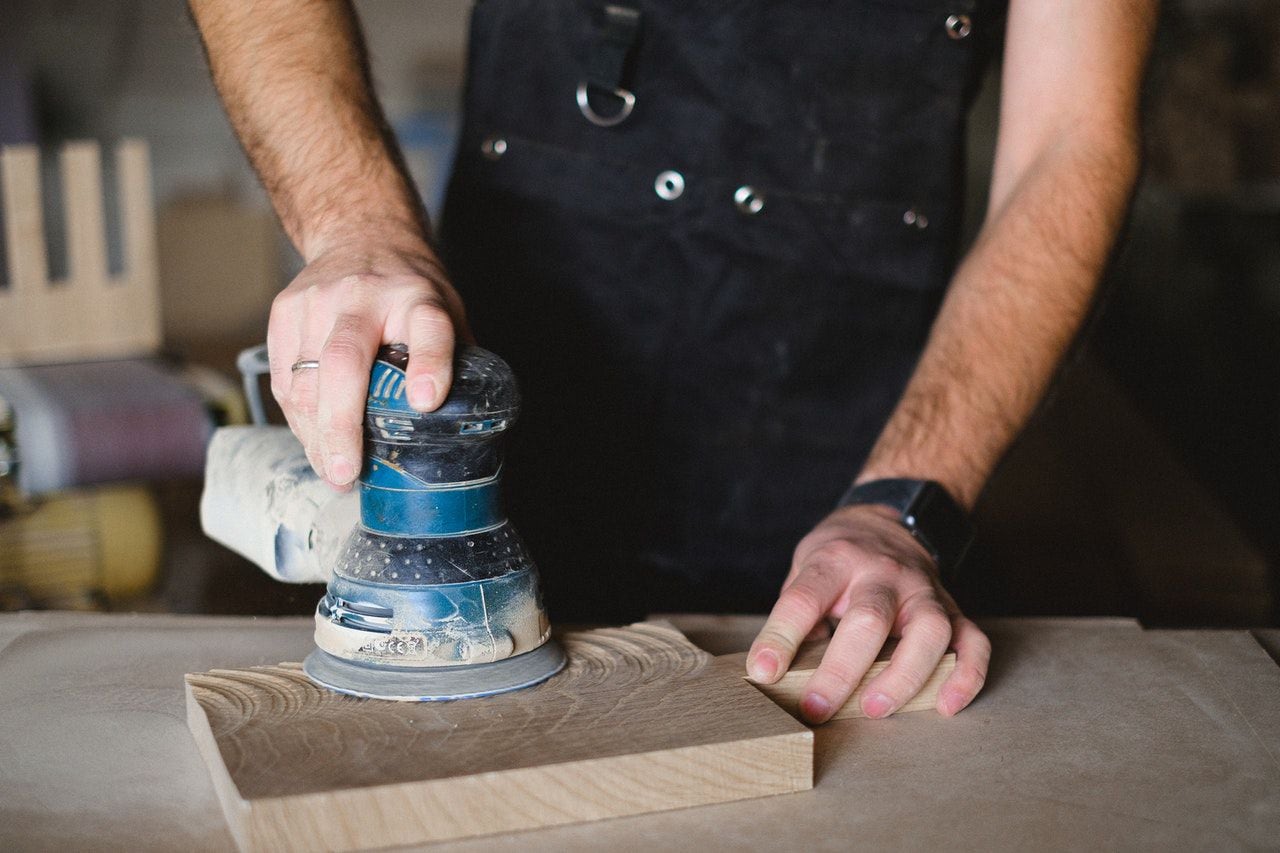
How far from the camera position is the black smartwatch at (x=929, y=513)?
1.28 m

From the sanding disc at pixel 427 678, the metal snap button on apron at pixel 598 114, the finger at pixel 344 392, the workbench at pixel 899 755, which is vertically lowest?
the workbench at pixel 899 755

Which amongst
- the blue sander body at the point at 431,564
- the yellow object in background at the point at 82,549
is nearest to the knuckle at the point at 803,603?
the blue sander body at the point at 431,564

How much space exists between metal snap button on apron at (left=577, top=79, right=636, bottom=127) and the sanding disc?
30.9 inches

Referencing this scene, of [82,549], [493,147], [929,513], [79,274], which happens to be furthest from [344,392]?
[79,274]

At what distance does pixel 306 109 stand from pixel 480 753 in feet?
2.49

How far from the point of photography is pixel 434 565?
96 centimetres

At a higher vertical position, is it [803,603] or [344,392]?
[344,392]

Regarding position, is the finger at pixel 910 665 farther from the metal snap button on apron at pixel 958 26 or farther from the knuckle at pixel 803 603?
the metal snap button on apron at pixel 958 26

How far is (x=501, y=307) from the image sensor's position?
1625mm

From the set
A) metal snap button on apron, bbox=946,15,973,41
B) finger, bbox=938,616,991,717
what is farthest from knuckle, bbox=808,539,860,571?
metal snap button on apron, bbox=946,15,973,41

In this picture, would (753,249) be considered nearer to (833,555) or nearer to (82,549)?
(833,555)

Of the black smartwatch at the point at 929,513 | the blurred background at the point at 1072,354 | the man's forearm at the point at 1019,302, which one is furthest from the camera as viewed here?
the blurred background at the point at 1072,354

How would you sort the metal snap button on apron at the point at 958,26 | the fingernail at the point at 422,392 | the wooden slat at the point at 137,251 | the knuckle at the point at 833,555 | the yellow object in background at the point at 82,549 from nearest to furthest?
1. the fingernail at the point at 422,392
2. the knuckle at the point at 833,555
3. the metal snap button on apron at the point at 958,26
4. the yellow object in background at the point at 82,549
5. the wooden slat at the point at 137,251

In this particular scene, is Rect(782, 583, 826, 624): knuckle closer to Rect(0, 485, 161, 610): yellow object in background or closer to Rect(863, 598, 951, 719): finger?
Rect(863, 598, 951, 719): finger
